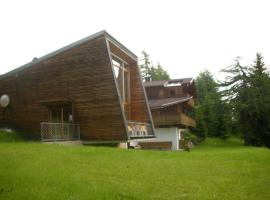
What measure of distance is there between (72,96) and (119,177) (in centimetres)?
1196

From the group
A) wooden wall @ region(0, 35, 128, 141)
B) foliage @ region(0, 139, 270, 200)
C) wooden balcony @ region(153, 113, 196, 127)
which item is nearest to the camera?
foliage @ region(0, 139, 270, 200)

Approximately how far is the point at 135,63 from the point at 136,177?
647 inches

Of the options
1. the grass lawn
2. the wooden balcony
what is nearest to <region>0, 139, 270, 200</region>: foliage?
the grass lawn

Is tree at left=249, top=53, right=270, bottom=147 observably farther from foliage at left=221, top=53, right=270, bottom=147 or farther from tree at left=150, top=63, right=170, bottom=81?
tree at left=150, top=63, right=170, bottom=81

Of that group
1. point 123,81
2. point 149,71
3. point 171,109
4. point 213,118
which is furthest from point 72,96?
point 149,71

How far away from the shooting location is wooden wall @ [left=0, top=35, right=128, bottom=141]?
63.1 ft

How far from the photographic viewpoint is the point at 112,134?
1922 cm

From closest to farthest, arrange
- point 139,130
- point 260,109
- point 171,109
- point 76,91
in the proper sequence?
point 76,91 → point 139,130 → point 171,109 → point 260,109

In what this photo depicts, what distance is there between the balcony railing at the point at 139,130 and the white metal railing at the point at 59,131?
3.30 meters

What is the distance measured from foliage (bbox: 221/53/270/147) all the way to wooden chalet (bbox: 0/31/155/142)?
19.6m

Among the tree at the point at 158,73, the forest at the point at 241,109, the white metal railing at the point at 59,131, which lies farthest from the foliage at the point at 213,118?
the white metal railing at the point at 59,131

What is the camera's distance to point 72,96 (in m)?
20.3

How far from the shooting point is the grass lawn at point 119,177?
747cm

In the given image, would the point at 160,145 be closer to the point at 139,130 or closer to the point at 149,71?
the point at 139,130
